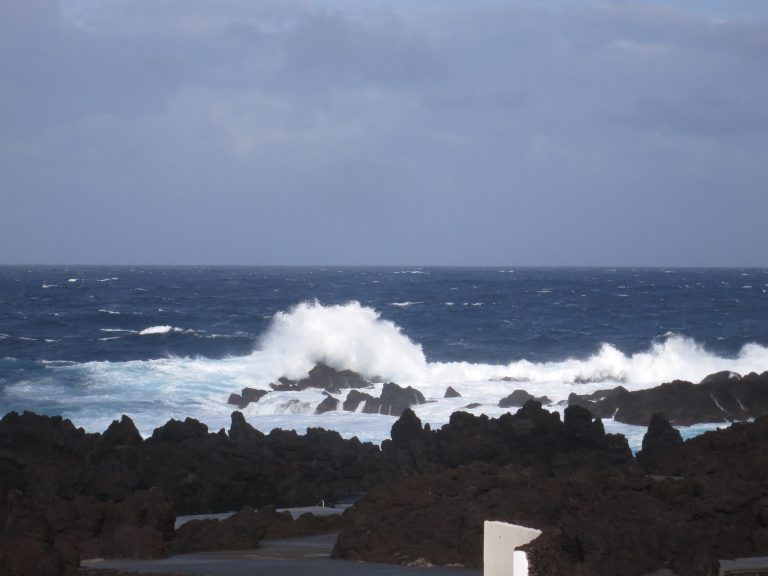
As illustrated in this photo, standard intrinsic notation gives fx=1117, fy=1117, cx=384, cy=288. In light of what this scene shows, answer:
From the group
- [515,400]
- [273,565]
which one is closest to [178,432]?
[273,565]

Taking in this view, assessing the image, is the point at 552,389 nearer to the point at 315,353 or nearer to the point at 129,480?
A: the point at 315,353

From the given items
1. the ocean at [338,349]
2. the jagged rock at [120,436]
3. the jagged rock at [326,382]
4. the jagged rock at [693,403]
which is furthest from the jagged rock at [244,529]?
the jagged rock at [326,382]

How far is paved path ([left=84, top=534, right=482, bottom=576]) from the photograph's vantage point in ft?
38.2

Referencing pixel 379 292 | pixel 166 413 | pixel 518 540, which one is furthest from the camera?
pixel 379 292

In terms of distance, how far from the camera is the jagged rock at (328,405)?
32375mm

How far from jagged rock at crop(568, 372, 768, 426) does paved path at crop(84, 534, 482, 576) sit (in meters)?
17.5

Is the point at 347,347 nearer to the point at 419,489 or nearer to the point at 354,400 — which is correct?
the point at 354,400

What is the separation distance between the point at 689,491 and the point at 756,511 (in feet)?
2.39

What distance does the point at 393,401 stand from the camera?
3250cm

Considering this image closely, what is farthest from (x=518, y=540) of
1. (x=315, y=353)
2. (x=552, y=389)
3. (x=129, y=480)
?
(x=315, y=353)

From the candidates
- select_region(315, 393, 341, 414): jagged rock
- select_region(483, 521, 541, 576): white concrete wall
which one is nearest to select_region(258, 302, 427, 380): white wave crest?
select_region(315, 393, 341, 414): jagged rock

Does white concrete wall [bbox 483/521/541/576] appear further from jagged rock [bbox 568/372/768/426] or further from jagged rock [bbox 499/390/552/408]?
jagged rock [bbox 499/390/552/408]

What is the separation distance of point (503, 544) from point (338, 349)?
115 feet

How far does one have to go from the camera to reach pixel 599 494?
1154cm
